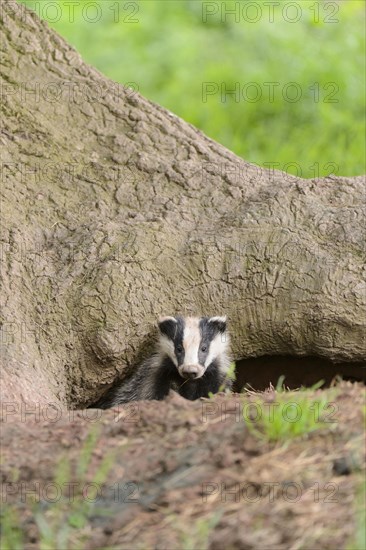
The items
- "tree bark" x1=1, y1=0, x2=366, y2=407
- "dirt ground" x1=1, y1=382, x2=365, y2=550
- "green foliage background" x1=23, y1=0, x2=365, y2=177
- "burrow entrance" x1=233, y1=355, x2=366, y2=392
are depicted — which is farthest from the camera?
"green foliage background" x1=23, y1=0, x2=365, y2=177

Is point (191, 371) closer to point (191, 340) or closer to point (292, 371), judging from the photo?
point (191, 340)

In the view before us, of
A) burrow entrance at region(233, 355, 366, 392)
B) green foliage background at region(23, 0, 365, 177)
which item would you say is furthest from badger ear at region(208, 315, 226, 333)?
green foliage background at region(23, 0, 365, 177)

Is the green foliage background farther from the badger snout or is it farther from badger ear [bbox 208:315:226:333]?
the badger snout

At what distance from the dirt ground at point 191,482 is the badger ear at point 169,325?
6.24ft

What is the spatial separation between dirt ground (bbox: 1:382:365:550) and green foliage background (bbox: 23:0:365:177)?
6642mm

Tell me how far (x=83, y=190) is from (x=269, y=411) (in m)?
2.87

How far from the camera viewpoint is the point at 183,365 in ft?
20.0

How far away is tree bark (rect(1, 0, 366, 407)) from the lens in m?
6.00

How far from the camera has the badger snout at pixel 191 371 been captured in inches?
239

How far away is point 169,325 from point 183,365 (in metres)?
0.27

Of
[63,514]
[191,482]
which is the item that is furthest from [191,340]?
[63,514]

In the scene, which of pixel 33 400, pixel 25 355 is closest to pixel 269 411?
pixel 33 400

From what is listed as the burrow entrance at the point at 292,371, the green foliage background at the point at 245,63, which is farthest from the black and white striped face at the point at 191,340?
the green foliage background at the point at 245,63

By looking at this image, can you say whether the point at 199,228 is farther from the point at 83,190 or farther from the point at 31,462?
the point at 31,462
